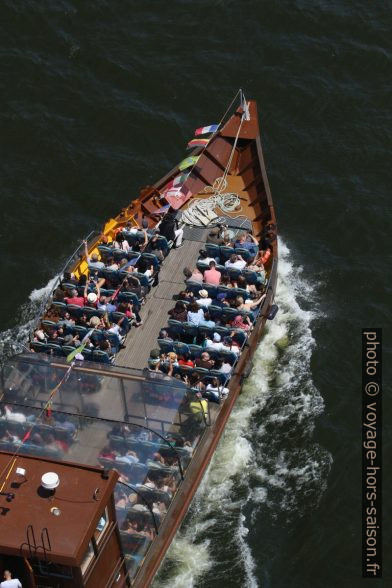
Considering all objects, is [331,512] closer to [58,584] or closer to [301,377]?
[301,377]

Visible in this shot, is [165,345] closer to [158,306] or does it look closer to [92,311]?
[92,311]

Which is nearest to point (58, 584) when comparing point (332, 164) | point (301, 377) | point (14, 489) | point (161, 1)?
point (14, 489)

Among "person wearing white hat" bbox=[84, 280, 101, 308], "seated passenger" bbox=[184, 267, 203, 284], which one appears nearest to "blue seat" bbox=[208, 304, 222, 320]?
"seated passenger" bbox=[184, 267, 203, 284]

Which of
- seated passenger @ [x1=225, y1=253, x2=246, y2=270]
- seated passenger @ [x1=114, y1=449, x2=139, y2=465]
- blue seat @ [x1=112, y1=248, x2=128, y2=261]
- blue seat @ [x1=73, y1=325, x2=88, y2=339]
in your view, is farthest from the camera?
blue seat @ [x1=112, y1=248, x2=128, y2=261]

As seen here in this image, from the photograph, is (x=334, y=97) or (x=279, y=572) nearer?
(x=279, y=572)

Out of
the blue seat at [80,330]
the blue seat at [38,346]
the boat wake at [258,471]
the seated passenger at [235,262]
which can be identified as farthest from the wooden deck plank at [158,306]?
the boat wake at [258,471]

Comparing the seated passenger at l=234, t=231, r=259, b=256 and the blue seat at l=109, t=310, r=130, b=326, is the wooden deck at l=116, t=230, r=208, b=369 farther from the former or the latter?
the seated passenger at l=234, t=231, r=259, b=256

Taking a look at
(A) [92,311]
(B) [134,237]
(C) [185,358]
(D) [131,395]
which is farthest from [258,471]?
(B) [134,237]
